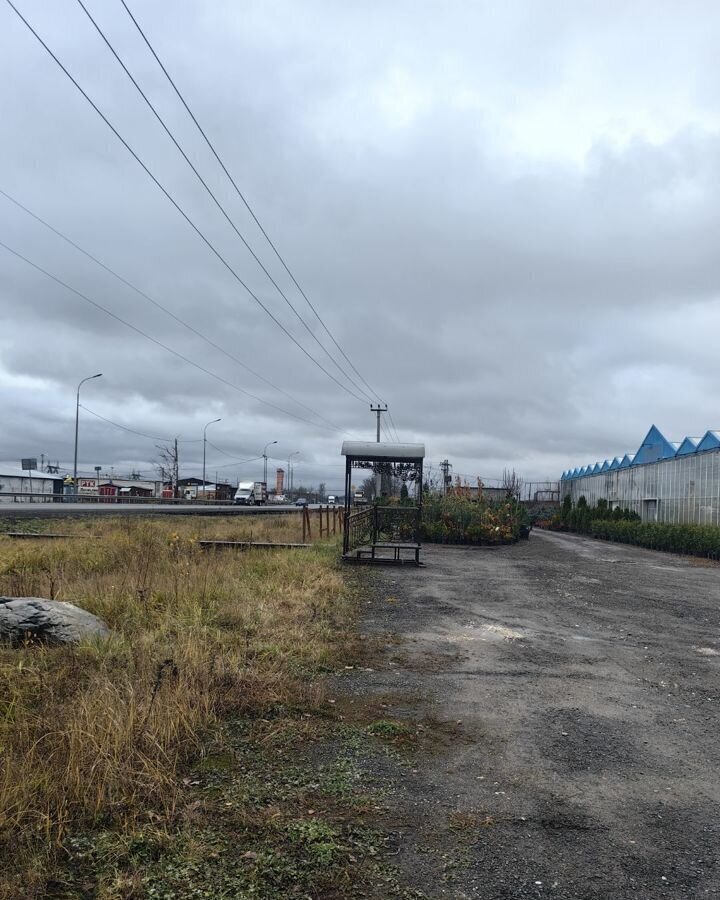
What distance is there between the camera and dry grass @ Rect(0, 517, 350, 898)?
3285mm

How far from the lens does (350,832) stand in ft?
10.8

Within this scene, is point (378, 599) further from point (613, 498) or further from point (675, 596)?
point (613, 498)

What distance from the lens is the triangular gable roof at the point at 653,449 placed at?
105 ft

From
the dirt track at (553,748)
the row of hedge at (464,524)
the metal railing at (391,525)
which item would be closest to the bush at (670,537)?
the row of hedge at (464,524)

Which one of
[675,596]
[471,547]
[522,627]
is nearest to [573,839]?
[522,627]

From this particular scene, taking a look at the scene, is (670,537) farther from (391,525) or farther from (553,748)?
(553,748)

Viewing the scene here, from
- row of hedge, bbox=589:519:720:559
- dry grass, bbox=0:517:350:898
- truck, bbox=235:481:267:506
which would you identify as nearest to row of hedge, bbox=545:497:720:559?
row of hedge, bbox=589:519:720:559

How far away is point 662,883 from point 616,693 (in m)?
2.99

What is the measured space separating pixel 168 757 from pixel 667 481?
30.9m

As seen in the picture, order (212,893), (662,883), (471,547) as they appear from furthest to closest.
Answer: (471,547) < (662,883) < (212,893)

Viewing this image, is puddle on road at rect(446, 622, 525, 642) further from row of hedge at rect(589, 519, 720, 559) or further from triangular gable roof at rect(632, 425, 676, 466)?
triangular gable roof at rect(632, 425, 676, 466)

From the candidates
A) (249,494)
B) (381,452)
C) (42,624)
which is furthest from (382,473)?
(249,494)

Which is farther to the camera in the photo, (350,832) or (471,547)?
(471,547)

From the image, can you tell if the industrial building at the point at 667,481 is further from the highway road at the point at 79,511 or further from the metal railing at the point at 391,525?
the highway road at the point at 79,511
